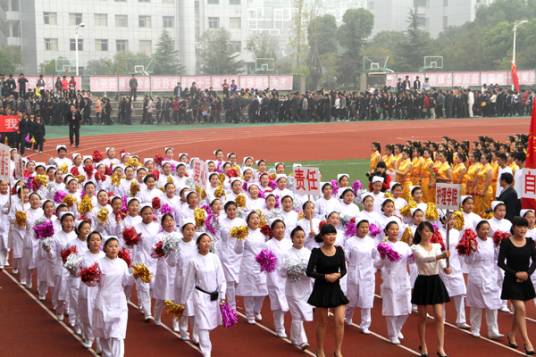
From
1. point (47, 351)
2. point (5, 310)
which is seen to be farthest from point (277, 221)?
point (5, 310)

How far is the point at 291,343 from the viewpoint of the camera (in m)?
11.6

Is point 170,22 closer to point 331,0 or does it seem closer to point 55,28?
point 55,28

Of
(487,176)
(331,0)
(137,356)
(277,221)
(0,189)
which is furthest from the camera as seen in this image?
(331,0)

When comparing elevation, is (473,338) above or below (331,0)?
below

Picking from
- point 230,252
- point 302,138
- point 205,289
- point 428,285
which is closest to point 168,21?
point 302,138

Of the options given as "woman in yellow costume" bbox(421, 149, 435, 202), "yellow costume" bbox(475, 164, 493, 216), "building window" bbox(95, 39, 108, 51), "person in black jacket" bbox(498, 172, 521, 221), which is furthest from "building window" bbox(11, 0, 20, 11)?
"person in black jacket" bbox(498, 172, 521, 221)

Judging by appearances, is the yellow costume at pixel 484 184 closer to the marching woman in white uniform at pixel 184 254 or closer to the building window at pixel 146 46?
the marching woman in white uniform at pixel 184 254

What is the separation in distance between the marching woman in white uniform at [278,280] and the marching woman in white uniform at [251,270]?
76 centimetres

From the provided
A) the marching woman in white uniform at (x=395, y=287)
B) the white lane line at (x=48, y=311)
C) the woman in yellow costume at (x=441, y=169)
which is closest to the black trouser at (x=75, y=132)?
the woman in yellow costume at (x=441, y=169)

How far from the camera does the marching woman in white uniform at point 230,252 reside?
13.5 m

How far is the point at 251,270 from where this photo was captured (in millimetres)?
12922

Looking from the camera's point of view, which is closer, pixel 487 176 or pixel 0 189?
pixel 0 189

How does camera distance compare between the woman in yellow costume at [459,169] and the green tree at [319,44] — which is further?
the green tree at [319,44]

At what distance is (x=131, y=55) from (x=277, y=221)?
65.8 m
